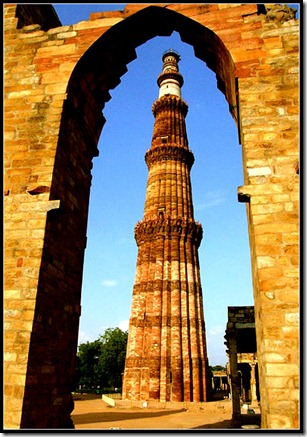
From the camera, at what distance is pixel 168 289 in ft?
64.8

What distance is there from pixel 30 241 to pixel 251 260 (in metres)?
2.44

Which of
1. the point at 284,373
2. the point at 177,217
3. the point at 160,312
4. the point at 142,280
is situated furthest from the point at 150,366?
the point at 284,373

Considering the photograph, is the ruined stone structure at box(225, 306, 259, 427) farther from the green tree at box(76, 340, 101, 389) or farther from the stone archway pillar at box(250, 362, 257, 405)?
the green tree at box(76, 340, 101, 389)

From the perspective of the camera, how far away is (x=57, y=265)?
4434 mm

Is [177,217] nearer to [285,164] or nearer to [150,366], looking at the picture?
[150,366]

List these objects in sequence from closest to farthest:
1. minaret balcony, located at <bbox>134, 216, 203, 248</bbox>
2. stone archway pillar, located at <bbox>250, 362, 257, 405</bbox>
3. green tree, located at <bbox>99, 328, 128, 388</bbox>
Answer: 1. stone archway pillar, located at <bbox>250, 362, 257, 405</bbox>
2. minaret balcony, located at <bbox>134, 216, 203, 248</bbox>
3. green tree, located at <bbox>99, 328, 128, 388</bbox>

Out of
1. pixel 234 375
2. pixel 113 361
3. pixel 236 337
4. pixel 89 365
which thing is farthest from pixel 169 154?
pixel 89 365

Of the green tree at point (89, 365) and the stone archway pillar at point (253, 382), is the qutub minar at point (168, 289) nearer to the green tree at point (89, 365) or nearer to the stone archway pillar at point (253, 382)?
the stone archway pillar at point (253, 382)

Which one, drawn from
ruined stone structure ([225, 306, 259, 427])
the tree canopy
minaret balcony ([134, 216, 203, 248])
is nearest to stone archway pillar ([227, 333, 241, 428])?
ruined stone structure ([225, 306, 259, 427])

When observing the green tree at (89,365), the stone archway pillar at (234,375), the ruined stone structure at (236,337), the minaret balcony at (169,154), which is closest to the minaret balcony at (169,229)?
the minaret balcony at (169,154)

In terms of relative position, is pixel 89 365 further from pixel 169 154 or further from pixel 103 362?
pixel 169 154

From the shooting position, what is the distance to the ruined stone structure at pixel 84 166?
3520mm

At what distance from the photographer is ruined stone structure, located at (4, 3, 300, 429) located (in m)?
3.52

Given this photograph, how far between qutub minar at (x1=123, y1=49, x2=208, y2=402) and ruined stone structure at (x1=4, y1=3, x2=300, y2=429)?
566 inches
